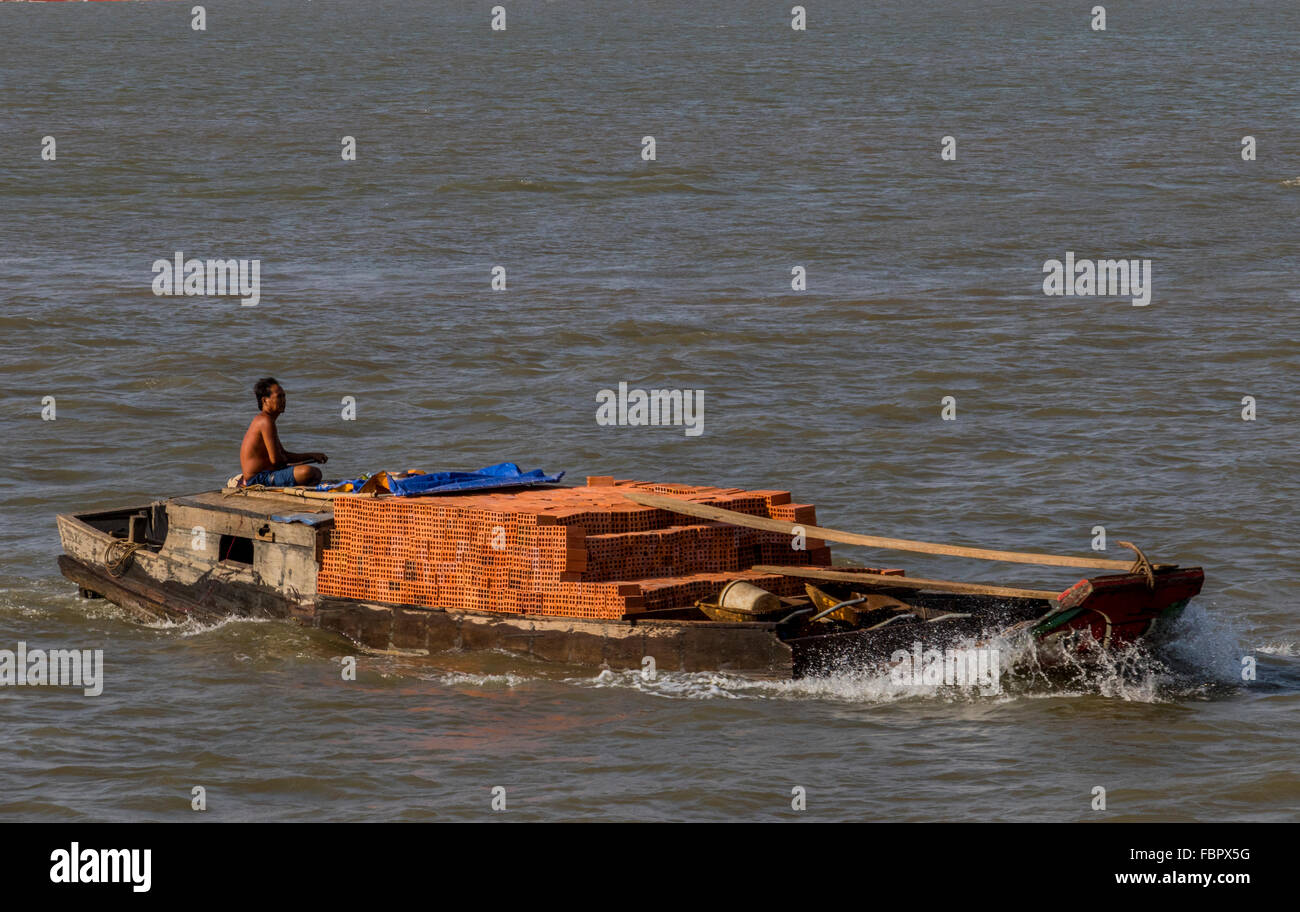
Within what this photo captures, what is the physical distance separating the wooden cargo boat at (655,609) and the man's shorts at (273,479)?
0.11 m

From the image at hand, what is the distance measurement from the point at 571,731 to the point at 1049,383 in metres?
15.5

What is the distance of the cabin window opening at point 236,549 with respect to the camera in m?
18.1

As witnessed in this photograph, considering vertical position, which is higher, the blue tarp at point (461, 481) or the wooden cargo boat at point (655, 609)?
the blue tarp at point (461, 481)

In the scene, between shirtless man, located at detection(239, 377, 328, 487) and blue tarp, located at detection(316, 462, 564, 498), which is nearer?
blue tarp, located at detection(316, 462, 564, 498)

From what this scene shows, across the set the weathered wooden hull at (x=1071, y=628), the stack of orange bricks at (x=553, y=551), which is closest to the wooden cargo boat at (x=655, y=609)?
the weathered wooden hull at (x=1071, y=628)

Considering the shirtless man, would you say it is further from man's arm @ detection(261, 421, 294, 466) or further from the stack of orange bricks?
the stack of orange bricks

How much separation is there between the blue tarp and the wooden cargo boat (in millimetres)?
699

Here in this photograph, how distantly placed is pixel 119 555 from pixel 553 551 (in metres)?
5.26

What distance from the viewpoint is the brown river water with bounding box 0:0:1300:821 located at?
46.3 feet

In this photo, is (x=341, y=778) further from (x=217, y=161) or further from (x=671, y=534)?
(x=217, y=161)

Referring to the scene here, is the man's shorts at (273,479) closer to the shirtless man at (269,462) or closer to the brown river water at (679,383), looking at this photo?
the shirtless man at (269,462)

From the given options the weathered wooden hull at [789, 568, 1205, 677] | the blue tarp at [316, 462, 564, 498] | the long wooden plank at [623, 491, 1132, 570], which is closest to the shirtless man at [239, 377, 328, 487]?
the blue tarp at [316, 462, 564, 498]

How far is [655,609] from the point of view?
15.6m

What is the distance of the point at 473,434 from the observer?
85.5ft
